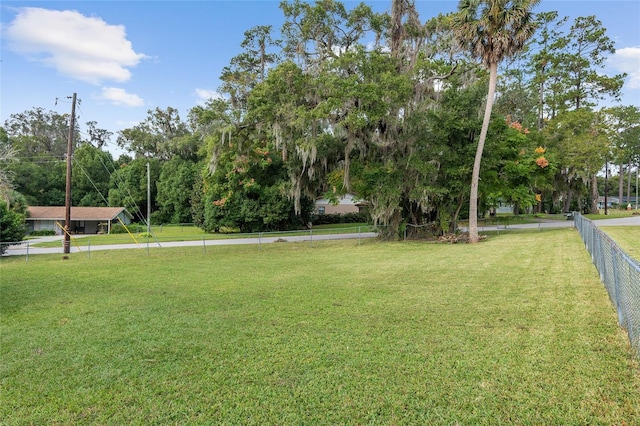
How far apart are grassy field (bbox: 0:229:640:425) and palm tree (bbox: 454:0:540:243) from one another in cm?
964

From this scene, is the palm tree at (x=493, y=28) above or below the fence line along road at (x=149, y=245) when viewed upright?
above

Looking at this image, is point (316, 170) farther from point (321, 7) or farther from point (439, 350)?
point (439, 350)

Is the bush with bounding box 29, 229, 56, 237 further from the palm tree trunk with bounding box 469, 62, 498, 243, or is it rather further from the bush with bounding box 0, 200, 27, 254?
the palm tree trunk with bounding box 469, 62, 498, 243

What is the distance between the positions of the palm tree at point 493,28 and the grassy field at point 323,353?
964 cm

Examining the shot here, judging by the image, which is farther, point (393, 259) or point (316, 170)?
point (316, 170)

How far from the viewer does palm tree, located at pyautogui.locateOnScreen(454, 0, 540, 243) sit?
1342 cm

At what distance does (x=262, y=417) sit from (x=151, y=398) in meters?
1.09

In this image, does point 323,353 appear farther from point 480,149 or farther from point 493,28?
point 493,28

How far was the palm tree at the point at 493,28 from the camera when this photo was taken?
13422 mm

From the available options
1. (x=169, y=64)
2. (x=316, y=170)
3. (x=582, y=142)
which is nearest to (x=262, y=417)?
(x=316, y=170)

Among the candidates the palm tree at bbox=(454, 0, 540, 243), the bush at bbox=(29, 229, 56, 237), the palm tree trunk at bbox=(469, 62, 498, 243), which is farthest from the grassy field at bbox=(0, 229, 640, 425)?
the bush at bbox=(29, 229, 56, 237)

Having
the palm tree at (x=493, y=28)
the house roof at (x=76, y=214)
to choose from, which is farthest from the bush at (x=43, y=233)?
the palm tree at (x=493, y=28)

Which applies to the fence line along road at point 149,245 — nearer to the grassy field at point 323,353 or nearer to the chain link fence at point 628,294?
the grassy field at point 323,353

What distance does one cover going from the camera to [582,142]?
2512cm
